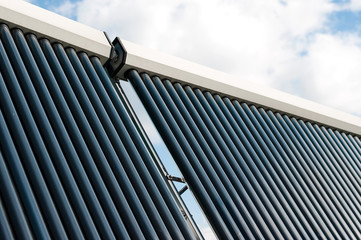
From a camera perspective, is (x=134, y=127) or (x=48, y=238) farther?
(x=134, y=127)

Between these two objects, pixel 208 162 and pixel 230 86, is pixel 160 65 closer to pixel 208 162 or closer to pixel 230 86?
pixel 230 86

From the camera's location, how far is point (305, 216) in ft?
16.2

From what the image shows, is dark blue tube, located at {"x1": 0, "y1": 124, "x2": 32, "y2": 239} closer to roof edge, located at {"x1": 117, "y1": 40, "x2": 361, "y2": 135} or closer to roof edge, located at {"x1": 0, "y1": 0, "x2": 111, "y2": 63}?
roof edge, located at {"x1": 0, "y1": 0, "x2": 111, "y2": 63}

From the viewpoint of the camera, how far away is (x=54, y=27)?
4.76 m

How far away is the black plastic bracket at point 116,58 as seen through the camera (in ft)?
16.9

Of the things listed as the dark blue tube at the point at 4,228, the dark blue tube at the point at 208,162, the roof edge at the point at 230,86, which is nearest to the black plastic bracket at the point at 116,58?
the roof edge at the point at 230,86

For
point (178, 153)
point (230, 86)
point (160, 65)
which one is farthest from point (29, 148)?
point (230, 86)

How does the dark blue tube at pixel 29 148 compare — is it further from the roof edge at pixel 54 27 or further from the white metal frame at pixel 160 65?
the white metal frame at pixel 160 65

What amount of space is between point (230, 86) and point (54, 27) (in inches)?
90.1

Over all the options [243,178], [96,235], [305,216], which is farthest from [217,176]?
[96,235]

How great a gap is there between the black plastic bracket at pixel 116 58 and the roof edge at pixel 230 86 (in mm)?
51

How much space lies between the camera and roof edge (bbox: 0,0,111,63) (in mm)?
4492

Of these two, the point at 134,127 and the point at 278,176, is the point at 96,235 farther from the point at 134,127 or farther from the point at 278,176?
the point at 278,176

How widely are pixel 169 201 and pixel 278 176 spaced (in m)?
1.84
